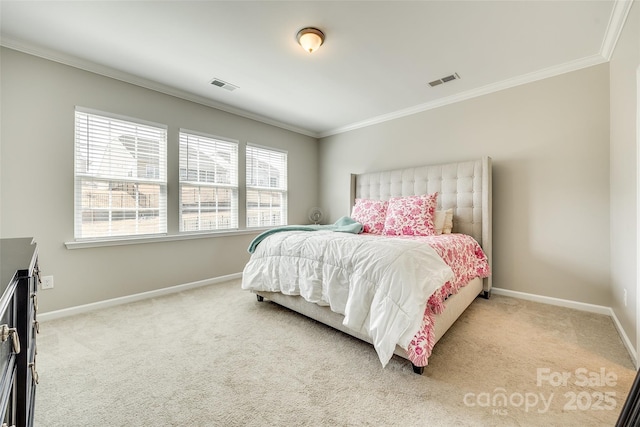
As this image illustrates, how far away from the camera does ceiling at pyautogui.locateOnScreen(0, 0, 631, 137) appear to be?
195 cm

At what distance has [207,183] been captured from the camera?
142 inches

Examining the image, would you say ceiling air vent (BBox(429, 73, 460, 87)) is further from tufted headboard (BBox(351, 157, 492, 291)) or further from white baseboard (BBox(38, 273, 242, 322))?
white baseboard (BBox(38, 273, 242, 322))

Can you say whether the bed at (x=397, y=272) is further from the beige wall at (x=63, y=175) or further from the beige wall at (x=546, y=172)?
the beige wall at (x=63, y=175)

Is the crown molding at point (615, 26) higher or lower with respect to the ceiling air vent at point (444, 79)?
lower

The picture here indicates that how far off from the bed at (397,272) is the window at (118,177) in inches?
56.5

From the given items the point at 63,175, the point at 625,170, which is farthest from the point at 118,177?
the point at 625,170

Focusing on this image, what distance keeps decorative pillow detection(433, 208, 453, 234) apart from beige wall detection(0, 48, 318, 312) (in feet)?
10.0

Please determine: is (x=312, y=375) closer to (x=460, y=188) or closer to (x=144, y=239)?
(x=144, y=239)

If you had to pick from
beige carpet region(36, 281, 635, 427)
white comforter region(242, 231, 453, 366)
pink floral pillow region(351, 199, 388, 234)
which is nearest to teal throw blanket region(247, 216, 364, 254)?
pink floral pillow region(351, 199, 388, 234)

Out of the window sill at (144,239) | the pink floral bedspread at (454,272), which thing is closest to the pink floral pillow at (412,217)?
the pink floral bedspread at (454,272)

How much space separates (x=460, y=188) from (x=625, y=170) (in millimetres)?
1355

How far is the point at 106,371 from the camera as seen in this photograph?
1.70 meters

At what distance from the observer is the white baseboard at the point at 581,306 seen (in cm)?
187

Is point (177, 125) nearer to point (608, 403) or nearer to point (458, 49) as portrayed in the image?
point (458, 49)
